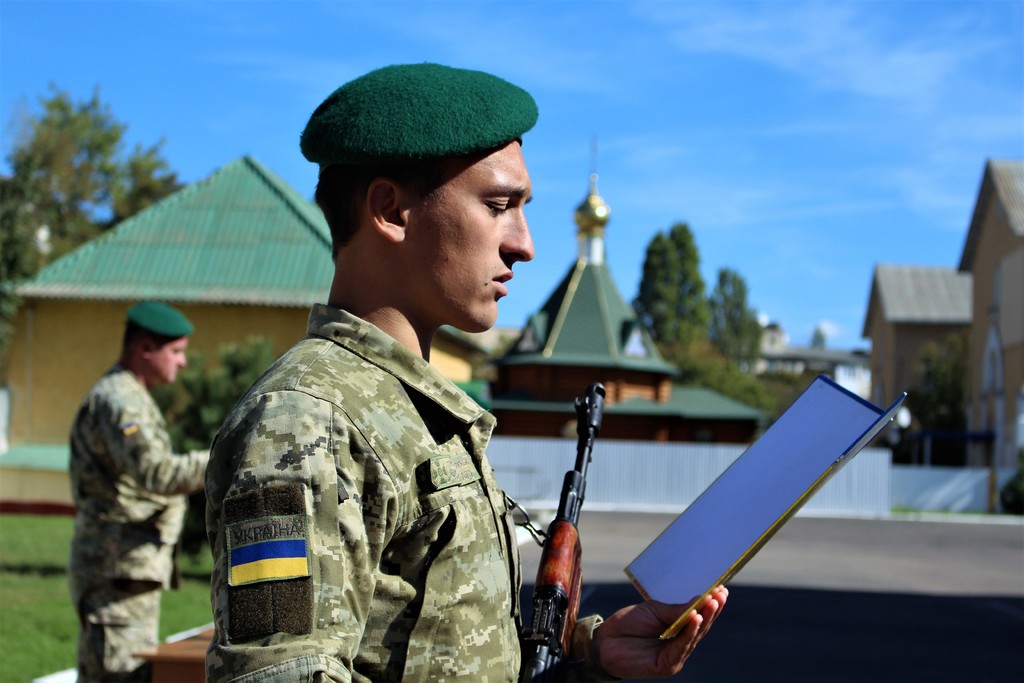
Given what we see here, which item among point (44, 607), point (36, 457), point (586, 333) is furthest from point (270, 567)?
point (586, 333)

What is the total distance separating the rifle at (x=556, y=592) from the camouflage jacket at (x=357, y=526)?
14 cm

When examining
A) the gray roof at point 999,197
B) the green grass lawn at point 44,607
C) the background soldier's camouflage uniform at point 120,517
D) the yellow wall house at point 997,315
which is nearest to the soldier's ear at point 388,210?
the background soldier's camouflage uniform at point 120,517

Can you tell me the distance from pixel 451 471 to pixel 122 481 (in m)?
3.94

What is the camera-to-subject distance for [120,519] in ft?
17.6

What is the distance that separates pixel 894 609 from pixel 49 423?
61.8 ft

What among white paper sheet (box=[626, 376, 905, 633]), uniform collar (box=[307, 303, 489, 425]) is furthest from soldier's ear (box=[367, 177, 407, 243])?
white paper sheet (box=[626, 376, 905, 633])

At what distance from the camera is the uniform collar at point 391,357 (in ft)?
6.12

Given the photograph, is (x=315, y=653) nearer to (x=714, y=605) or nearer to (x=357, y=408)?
(x=357, y=408)

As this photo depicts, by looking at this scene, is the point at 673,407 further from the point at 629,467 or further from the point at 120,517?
the point at 120,517

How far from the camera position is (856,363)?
134875 mm

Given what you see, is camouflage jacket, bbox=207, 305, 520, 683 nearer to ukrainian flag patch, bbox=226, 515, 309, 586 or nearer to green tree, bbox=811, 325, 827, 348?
ukrainian flag patch, bbox=226, 515, 309, 586

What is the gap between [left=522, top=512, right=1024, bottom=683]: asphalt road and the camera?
8216 millimetres

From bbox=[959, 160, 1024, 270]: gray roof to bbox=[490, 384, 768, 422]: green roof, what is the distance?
10107 mm

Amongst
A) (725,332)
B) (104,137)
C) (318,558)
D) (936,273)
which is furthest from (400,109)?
(725,332)
